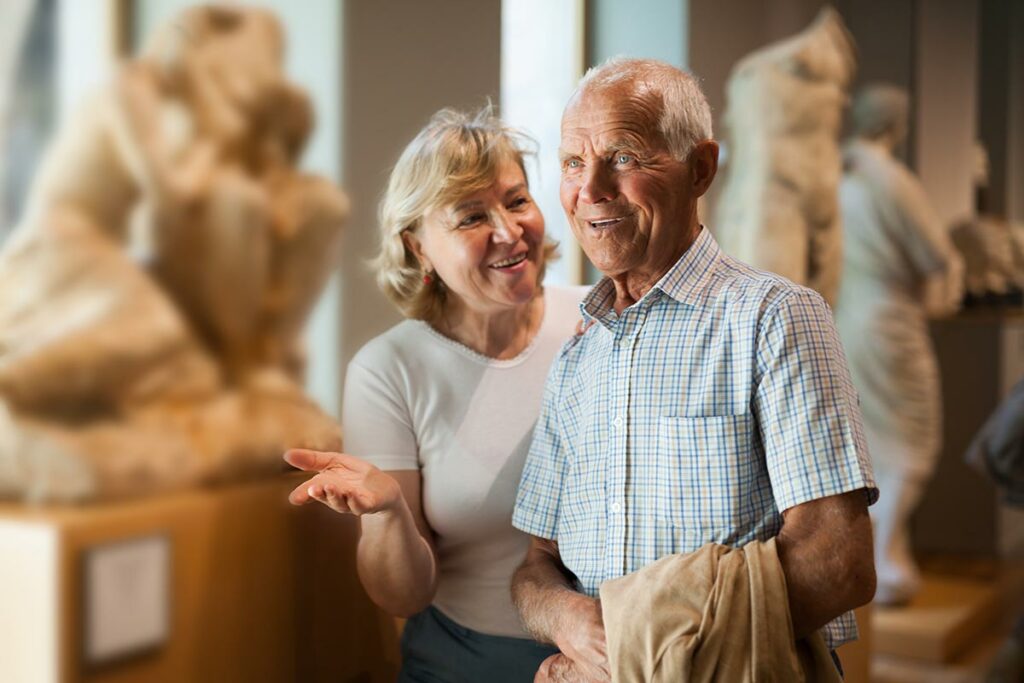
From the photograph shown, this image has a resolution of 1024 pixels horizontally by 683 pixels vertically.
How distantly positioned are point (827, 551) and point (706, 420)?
21cm

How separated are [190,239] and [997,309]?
4.12 m

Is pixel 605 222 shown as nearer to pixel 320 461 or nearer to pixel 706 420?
pixel 706 420

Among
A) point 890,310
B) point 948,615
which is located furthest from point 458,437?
point 948,615

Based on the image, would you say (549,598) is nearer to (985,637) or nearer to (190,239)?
(190,239)

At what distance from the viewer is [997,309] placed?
15.2ft

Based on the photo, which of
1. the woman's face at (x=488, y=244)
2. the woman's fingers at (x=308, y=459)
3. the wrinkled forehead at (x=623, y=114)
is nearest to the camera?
the wrinkled forehead at (x=623, y=114)

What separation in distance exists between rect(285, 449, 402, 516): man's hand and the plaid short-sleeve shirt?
0.26 meters

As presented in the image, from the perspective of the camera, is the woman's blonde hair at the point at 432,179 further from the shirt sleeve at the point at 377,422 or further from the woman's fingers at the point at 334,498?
the woman's fingers at the point at 334,498

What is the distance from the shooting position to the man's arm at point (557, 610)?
1400mm

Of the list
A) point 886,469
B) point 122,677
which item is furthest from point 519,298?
point 886,469

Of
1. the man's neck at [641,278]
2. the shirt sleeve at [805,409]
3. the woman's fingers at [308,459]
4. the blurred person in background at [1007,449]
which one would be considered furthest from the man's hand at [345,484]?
the blurred person in background at [1007,449]

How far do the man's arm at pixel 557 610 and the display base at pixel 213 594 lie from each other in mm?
285

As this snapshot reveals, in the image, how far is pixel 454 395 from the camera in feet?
5.33

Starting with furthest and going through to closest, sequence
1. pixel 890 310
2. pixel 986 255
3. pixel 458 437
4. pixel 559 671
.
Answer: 1. pixel 986 255
2. pixel 890 310
3. pixel 458 437
4. pixel 559 671
